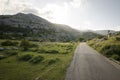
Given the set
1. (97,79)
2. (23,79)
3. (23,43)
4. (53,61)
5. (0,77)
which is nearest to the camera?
(97,79)

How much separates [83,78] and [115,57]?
13.4 metres

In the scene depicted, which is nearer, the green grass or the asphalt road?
the asphalt road

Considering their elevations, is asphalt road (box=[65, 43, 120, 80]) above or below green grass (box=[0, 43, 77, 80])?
above

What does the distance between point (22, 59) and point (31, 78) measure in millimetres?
12211

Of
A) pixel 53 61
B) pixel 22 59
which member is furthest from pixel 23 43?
pixel 53 61

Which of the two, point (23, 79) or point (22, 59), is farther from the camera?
point (22, 59)

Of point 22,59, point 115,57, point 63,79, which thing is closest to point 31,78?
point 63,79

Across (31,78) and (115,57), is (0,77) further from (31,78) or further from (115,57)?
(115,57)

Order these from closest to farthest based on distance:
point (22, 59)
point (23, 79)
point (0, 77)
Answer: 1. point (23, 79)
2. point (0, 77)
3. point (22, 59)

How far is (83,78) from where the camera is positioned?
39.0ft

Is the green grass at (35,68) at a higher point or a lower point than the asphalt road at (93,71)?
lower

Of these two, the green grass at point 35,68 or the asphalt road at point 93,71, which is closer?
the asphalt road at point 93,71

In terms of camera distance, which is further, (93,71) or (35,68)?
(35,68)

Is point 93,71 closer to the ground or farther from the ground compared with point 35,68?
farther from the ground
